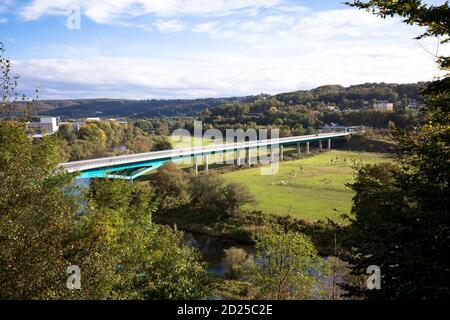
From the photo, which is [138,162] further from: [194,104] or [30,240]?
[194,104]

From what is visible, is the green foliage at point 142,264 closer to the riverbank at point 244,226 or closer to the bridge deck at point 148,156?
the bridge deck at point 148,156

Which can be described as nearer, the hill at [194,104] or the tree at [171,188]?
the tree at [171,188]

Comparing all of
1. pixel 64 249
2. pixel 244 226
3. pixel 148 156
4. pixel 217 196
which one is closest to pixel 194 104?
pixel 148 156

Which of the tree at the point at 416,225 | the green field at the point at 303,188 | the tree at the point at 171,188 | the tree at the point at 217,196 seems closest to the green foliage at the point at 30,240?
the tree at the point at 416,225

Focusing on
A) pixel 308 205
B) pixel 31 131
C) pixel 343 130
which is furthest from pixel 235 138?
pixel 31 131

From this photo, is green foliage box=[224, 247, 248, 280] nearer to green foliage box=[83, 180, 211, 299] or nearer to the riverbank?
the riverbank
